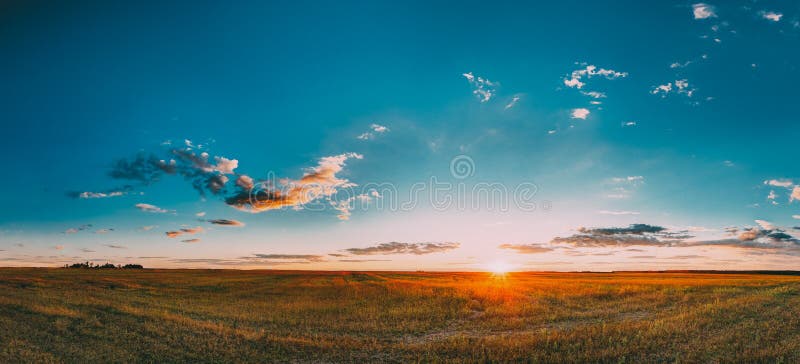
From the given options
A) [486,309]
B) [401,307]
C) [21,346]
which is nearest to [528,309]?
[486,309]

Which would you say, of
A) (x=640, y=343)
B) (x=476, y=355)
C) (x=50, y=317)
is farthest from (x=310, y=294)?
(x=640, y=343)

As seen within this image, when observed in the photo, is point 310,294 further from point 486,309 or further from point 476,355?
point 476,355

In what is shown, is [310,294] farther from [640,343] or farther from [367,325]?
[640,343]

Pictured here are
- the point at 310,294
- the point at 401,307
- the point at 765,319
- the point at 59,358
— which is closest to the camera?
the point at 59,358

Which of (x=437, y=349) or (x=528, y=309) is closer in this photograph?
(x=437, y=349)

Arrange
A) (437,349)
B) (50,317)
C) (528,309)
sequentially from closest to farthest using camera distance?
(437,349) < (50,317) < (528,309)

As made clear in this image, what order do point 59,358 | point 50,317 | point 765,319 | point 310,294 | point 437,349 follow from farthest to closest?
point 310,294, point 50,317, point 765,319, point 437,349, point 59,358

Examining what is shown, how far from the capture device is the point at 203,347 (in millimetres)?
18562

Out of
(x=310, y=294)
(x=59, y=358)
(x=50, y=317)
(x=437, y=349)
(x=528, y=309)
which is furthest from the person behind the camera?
(x=310, y=294)

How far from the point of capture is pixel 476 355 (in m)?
16.6

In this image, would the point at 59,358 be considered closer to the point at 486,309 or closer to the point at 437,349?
the point at 437,349

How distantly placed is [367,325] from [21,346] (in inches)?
643

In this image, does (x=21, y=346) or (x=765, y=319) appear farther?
(x=765, y=319)

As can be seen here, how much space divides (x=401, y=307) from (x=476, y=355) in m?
16.8
